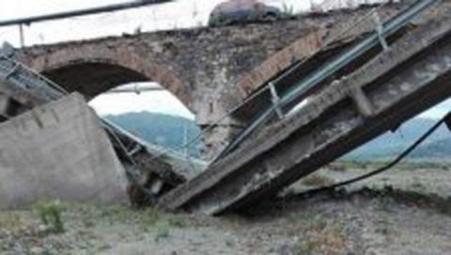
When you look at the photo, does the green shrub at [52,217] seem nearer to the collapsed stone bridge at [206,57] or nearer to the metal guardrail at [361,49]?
the metal guardrail at [361,49]

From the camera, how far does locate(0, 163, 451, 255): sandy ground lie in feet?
30.3

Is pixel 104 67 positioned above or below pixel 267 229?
above

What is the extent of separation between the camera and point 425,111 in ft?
42.0

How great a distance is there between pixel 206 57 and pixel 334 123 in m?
10.0

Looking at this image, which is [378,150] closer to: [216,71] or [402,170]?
[402,170]

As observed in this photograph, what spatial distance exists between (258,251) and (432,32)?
10.4ft

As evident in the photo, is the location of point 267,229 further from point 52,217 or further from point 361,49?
point 52,217

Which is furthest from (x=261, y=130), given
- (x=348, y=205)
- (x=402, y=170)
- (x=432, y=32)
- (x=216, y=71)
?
(x=402, y=170)

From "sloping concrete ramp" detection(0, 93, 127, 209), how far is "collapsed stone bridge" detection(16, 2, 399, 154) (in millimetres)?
7647

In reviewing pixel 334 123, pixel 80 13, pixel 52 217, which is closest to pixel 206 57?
pixel 80 13

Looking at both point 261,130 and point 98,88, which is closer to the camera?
point 261,130

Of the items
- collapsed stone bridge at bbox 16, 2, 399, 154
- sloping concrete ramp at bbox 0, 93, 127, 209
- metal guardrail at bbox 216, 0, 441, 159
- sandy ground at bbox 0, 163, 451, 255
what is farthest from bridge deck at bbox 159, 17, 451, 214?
collapsed stone bridge at bbox 16, 2, 399, 154

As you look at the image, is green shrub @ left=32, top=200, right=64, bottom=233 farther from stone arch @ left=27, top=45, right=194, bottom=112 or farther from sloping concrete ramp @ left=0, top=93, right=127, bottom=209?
stone arch @ left=27, top=45, right=194, bottom=112

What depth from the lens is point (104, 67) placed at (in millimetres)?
23219
